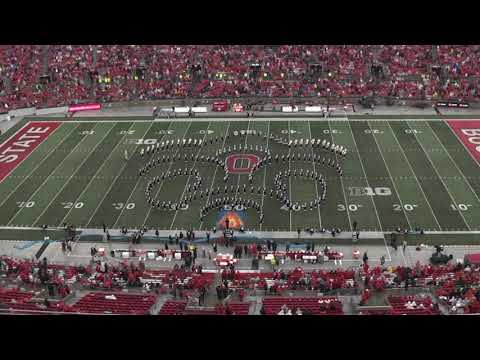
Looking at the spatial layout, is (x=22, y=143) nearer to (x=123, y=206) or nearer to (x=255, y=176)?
(x=123, y=206)

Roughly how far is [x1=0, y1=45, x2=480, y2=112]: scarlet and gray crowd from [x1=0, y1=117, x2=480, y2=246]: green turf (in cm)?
554

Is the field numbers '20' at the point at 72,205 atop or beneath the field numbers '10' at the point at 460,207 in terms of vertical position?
beneath

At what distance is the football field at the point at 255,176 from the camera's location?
29.8m

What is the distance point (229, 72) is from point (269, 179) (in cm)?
1900

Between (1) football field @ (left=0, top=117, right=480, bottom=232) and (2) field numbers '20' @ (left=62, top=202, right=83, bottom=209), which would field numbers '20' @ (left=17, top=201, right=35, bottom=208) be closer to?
(1) football field @ (left=0, top=117, right=480, bottom=232)

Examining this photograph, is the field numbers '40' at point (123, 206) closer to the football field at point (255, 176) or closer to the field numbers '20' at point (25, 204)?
the football field at point (255, 176)

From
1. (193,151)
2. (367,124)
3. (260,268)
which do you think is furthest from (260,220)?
(367,124)

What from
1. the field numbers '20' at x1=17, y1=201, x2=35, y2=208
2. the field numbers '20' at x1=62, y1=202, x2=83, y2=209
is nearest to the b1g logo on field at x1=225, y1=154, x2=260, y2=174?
the field numbers '20' at x1=62, y1=202, x2=83, y2=209

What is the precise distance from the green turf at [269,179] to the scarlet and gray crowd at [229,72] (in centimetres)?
554

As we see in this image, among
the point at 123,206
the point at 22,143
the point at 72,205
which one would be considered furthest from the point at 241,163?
the point at 22,143

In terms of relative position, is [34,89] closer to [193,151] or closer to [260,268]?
[193,151]

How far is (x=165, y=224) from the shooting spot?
2955 cm

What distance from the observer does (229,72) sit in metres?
50.3

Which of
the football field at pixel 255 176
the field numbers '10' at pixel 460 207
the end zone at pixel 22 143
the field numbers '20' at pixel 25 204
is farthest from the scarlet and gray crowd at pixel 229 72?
the field numbers '10' at pixel 460 207
